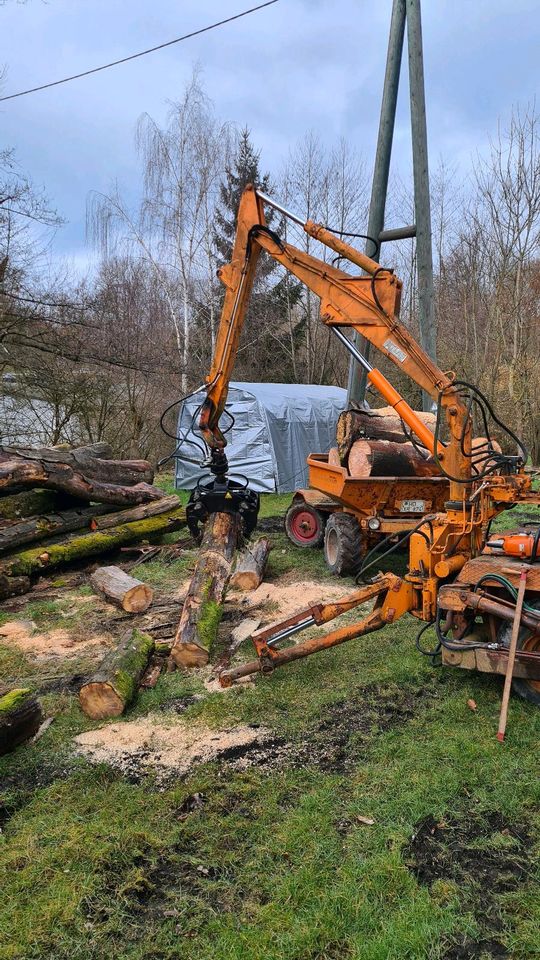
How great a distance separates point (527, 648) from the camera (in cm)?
407

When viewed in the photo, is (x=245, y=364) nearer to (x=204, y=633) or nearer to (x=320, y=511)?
(x=320, y=511)

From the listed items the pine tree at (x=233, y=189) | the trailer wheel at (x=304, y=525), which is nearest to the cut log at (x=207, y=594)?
the trailer wheel at (x=304, y=525)

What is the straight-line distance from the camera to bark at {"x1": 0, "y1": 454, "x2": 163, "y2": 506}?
309 inches

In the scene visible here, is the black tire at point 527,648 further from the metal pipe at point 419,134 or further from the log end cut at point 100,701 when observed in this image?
the metal pipe at point 419,134

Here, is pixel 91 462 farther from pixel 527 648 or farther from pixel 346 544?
pixel 527 648

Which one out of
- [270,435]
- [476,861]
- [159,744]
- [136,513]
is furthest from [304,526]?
[476,861]

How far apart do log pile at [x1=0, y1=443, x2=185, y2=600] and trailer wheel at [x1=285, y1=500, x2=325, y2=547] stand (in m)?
1.90

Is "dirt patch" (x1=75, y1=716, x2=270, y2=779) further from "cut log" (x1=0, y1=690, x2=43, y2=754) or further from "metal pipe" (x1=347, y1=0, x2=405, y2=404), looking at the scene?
"metal pipe" (x1=347, y1=0, x2=405, y2=404)

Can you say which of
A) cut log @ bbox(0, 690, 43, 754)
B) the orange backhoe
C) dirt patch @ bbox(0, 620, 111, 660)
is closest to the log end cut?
cut log @ bbox(0, 690, 43, 754)

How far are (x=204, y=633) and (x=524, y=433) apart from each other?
15.7 metres

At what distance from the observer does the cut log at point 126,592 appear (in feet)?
21.7

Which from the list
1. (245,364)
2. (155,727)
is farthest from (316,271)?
(245,364)

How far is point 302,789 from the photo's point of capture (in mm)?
3355

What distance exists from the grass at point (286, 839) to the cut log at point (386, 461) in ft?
10.5
